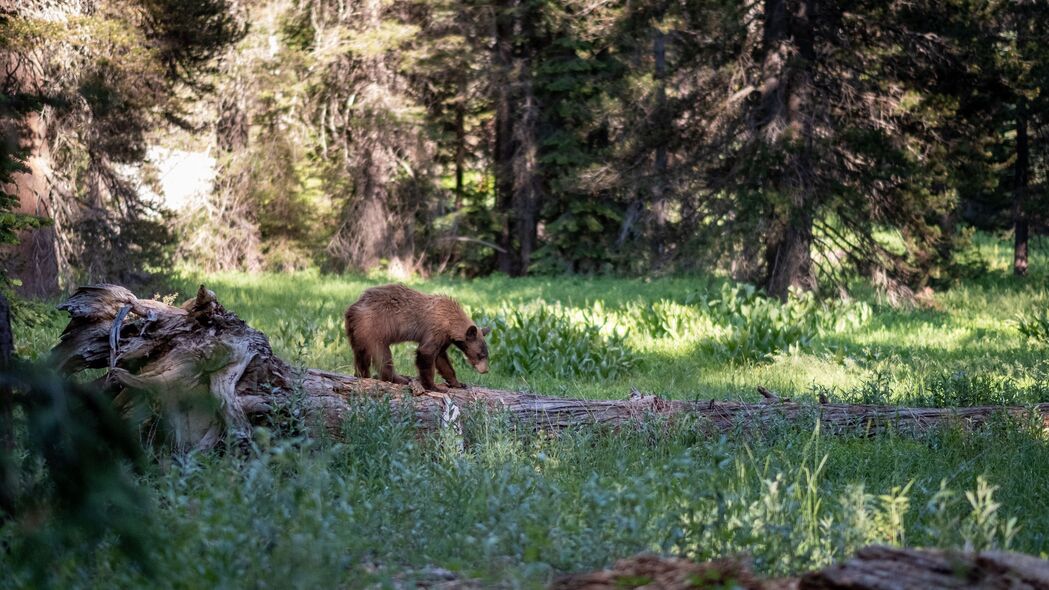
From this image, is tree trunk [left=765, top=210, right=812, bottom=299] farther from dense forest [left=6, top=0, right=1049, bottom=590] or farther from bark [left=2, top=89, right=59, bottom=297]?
bark [left=2, top=89, right=59, bottom=297]

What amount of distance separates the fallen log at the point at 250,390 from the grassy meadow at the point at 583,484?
27 centimetres

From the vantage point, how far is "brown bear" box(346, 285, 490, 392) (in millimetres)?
8586

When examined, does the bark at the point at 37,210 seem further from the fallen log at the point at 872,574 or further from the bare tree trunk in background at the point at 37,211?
the fallen log at the point at 872,574

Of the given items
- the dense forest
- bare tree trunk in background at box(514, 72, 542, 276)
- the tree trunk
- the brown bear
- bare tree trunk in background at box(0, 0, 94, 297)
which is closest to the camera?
the dense forest

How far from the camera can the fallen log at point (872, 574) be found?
3.40 m

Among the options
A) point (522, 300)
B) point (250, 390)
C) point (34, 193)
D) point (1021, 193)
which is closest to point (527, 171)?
point (522, 300)

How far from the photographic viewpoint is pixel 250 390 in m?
6.61

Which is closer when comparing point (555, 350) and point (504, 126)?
point (555, 350)

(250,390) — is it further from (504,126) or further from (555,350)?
(504,126)

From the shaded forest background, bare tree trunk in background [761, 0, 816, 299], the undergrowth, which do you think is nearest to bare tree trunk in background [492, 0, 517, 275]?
the shaded forest background

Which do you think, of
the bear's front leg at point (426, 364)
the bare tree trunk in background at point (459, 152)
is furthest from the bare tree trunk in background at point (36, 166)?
the bare tree trunk in background at point (459, 152)

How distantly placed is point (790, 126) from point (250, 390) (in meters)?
12.3

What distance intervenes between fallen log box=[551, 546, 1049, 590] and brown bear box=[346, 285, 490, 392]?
4651mm

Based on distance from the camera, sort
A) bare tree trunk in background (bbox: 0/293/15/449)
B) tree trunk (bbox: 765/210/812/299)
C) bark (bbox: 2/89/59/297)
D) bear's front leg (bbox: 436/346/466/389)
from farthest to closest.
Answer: tree trunk (bbox: 765/210/812/299) → bark (bbox: 2/89/59/297) → bear's front leg (bbox: 436/346/466/389) → bare tree trunk in background (bbox: 0/293/15/449)
